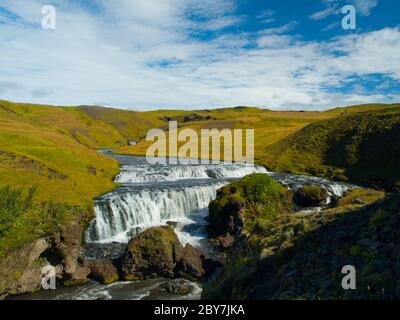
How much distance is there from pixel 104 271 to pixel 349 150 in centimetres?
7539

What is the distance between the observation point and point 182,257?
3534 centimetres

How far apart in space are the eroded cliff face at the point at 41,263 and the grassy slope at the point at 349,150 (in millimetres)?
61202

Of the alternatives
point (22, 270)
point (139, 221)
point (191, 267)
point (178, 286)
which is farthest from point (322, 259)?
point (139, 221)

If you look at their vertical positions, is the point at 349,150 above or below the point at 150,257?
above

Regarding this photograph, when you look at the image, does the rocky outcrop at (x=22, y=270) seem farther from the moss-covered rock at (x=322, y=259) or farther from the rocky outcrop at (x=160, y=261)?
the moss-covered rock at (x=322, y=259)

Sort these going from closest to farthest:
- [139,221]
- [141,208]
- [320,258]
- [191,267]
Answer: [320,258] → [191,267] → [139,221] → [141,208]

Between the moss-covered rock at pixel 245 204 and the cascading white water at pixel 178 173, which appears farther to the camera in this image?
the cascading white water at pixel 178 173

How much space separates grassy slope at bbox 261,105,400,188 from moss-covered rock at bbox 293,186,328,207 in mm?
23402

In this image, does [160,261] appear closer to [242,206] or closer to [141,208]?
[141,208]

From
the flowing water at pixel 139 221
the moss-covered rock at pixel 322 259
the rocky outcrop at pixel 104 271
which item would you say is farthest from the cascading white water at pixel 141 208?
the moss-covered rock at pixel 322 259

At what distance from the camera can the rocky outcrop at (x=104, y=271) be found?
3356cm

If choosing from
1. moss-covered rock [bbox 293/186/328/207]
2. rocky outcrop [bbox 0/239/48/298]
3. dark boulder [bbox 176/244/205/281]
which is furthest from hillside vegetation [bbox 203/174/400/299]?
moss-covered rock [bbox 293/186/328/207]

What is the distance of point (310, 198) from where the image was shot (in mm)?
56531
